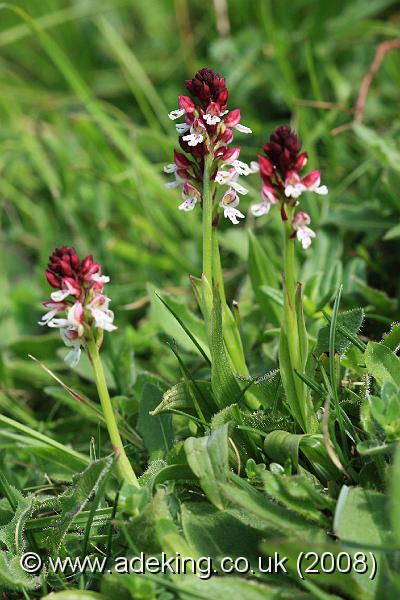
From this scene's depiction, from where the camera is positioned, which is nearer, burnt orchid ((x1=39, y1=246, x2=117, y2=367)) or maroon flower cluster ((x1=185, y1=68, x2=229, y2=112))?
burnt orchid ((x1=39, y1=246, x2=117, y2=367))

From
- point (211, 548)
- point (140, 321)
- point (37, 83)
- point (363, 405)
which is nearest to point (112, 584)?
point (211, 548)

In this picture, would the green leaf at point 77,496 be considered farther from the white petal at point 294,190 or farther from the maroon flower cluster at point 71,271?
the white petal at point 294,190

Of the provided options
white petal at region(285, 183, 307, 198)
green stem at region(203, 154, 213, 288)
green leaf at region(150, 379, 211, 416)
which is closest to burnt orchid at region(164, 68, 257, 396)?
green stem at region(203, 154, 213, 288)

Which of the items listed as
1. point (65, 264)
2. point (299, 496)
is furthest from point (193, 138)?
point (299, 496)

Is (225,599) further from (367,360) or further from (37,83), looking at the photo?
(37,83)

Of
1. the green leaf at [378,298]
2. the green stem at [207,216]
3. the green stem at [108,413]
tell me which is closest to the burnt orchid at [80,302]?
the green stem at [108,413]

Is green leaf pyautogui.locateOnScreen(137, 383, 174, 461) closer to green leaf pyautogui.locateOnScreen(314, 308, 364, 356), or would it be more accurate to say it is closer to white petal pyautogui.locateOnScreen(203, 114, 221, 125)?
green leaf pyautogui.locateOnScreen(314, 308, 364, 356)
